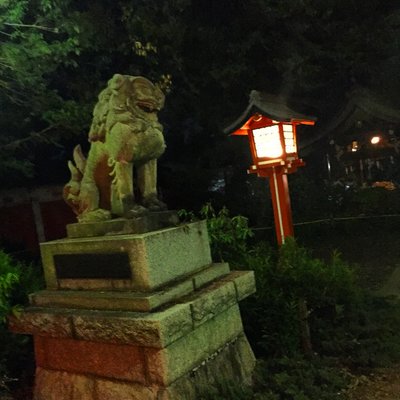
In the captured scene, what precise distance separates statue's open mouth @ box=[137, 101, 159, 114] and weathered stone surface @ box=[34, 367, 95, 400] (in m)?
2.41

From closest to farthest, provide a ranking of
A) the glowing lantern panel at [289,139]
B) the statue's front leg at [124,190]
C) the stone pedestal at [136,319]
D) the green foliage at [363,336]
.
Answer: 1. the stone pedestal at [136,319]
2. the statue's front leg at [124,190]
3. the green foliage at [363,336]
4. the glowing lantern panel at [289,139]

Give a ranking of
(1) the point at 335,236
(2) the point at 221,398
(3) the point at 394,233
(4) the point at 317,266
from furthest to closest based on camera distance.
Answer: (1) the point at 335,236 → (3) the point at 394,233 → (4) the point at 317,266 → (2) the point at 221,398

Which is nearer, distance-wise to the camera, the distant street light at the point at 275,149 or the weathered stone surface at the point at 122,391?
the weathered stone surface at the point at 122,391

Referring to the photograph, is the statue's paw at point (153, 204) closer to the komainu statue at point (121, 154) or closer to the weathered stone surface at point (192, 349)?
the komainu statue at point (121, 154)

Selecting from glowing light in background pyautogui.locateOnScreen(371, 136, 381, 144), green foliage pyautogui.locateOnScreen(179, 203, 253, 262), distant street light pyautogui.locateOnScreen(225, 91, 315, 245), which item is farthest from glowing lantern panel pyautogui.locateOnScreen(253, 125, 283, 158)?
glowing light in background pyautogui.locateOnScreen(371, 136, 381, 144)

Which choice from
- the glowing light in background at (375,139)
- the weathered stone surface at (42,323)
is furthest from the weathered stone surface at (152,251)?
the glowing light in background at (375,139)

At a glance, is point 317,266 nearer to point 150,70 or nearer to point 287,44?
point 150,70

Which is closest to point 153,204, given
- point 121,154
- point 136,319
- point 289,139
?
point 121,154

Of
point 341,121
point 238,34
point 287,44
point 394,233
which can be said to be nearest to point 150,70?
point 238,34

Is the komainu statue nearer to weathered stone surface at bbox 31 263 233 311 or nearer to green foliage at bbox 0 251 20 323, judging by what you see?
weathered stone surface at bbox 31 263 233 311

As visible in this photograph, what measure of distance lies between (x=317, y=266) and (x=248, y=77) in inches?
432

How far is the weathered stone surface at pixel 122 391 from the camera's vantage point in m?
3.03

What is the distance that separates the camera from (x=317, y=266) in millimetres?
4551

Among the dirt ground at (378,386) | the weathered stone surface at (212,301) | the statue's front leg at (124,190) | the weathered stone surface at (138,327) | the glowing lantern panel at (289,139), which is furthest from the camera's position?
the glowing lantern panel at (289,139)
